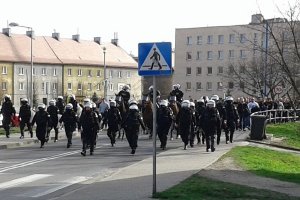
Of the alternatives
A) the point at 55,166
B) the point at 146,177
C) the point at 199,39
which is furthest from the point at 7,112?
the point at 199,39

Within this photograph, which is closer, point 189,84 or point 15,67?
point 15,67

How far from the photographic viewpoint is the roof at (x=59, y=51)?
98188 mm

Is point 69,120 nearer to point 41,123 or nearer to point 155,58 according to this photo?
point 41,123

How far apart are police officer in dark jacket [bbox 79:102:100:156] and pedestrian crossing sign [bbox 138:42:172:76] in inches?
339

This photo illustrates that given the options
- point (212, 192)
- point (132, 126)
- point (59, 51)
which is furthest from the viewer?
point (59, 51)

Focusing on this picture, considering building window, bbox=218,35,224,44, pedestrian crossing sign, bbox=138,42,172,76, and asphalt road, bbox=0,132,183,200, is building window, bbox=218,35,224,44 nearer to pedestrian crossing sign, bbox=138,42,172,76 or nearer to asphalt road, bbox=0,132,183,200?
asphalt road, bbox=0,132,183,200

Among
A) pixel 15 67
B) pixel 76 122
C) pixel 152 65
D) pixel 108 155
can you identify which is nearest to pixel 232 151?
pixel 108 155

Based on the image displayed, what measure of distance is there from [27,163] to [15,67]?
271 ft

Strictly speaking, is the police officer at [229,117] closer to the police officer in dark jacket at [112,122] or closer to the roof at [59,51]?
the police officer in dark jacket at [112,122]

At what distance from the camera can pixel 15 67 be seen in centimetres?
9725

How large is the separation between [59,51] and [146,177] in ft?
308

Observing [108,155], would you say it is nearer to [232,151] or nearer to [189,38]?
[232,151]

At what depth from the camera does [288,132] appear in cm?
3222

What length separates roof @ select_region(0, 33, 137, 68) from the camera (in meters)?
98.2
